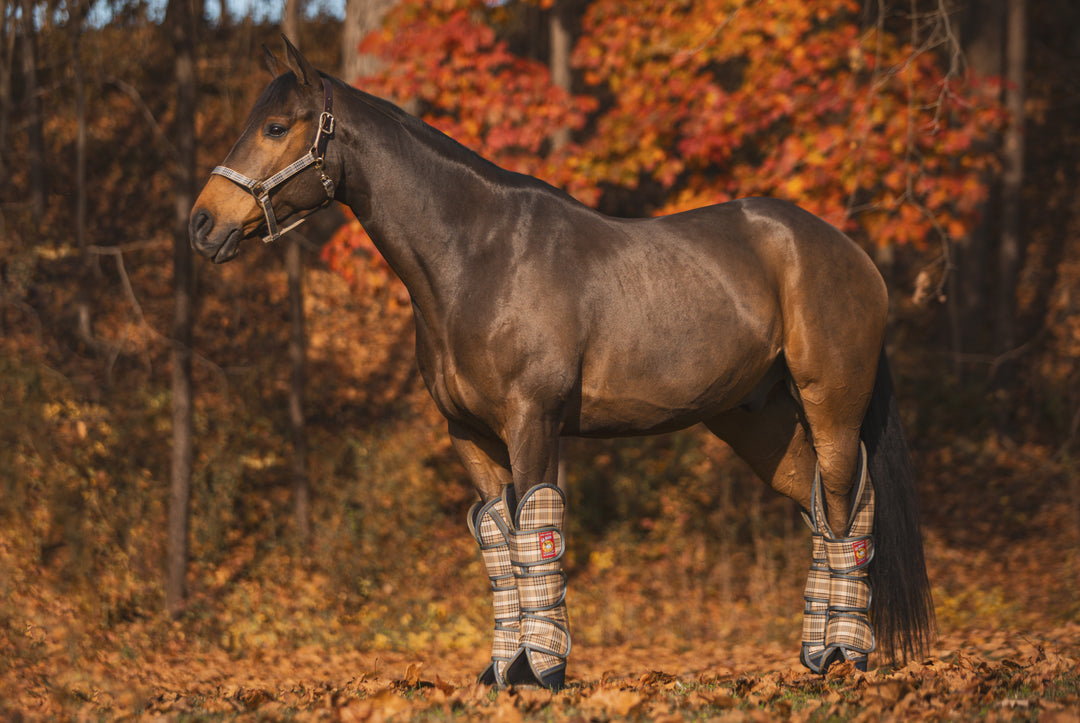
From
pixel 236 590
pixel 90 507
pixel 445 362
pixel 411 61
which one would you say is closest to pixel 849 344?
pixel 445 362

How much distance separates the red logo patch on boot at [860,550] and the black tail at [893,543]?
0.17 meters

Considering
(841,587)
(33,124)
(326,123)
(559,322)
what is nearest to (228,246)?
(326,123)

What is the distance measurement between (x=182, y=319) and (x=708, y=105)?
15.4ft

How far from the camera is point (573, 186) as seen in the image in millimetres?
7840

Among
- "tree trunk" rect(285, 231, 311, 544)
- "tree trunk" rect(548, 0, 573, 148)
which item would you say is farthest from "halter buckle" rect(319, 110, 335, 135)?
"tree trunk" rect(285, 231, 311, 544)

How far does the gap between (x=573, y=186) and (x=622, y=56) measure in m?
1.36

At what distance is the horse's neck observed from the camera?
3.95 m

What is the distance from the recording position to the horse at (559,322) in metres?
3.85

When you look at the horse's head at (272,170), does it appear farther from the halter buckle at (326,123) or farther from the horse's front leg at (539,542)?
Answer: the horse's front leg at (539,542)

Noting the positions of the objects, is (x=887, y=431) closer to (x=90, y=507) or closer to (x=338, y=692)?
(x=338, y=692)

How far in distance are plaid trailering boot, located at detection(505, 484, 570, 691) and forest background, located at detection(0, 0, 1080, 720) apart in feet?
0.67

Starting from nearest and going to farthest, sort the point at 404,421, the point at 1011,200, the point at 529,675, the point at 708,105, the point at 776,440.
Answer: the point at 529,675
the point at 776,440
the point at 708,105
the point at 404,421
the point at 1011,200

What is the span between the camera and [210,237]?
377 cm

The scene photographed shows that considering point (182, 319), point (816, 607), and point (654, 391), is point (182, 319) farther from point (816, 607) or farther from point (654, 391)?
point (816, 607)
